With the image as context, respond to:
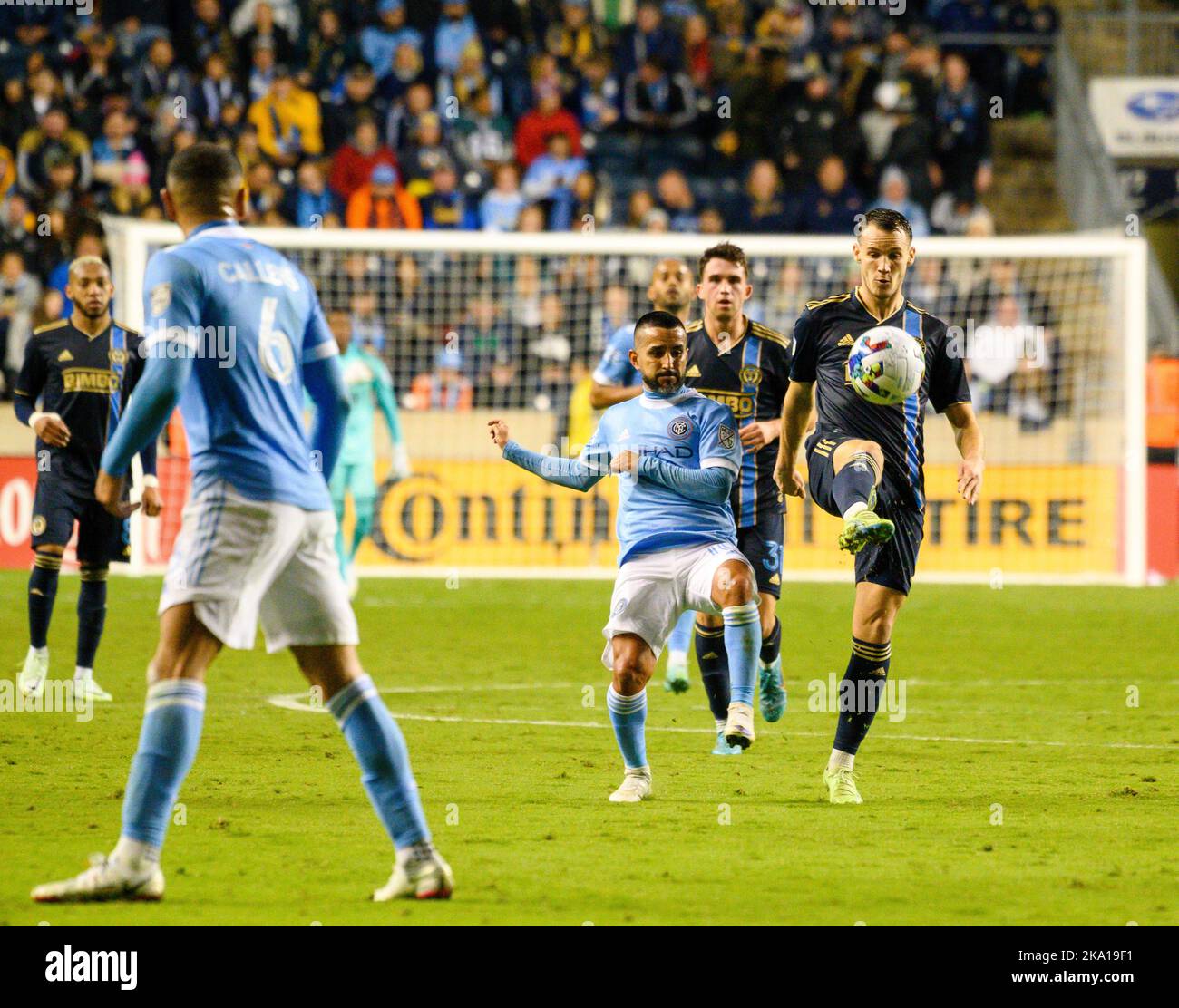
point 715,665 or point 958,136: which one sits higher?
point 958,136

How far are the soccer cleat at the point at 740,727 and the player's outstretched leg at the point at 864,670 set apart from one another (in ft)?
1.89

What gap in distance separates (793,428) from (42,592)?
479 centimetres

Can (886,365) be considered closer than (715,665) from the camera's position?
Yes

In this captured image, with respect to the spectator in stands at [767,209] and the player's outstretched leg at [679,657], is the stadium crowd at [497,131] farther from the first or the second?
the player's outstretched leg at [679,657]

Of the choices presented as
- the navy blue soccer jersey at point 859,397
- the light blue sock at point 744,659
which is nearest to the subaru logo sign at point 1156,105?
the navy blue soccer jersey at point 859,397

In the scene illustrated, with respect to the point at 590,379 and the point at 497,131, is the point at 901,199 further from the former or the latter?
the point at 590,379

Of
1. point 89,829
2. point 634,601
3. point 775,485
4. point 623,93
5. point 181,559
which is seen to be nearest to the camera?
point 181,559

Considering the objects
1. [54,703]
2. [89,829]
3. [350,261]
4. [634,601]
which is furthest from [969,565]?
[89,829]

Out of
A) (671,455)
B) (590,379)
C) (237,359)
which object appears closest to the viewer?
(237,359)

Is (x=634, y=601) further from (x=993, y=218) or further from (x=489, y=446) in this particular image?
(x=993, y=218)

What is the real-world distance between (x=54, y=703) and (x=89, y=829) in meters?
3.75

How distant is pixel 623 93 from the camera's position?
23.3 meters

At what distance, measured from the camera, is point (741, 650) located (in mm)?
8117

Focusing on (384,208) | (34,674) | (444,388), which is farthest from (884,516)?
(384,208)
